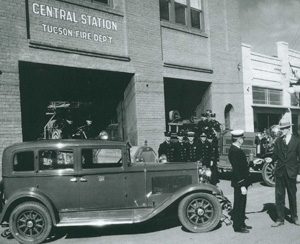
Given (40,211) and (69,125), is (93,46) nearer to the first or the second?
(69,125)

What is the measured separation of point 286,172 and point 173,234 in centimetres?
226

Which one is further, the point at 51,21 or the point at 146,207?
the point at 51,21

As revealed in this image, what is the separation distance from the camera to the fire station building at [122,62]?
9.95 m

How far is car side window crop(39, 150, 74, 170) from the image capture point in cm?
663

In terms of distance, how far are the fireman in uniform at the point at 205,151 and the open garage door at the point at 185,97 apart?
A: 4573mm

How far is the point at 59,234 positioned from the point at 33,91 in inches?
213

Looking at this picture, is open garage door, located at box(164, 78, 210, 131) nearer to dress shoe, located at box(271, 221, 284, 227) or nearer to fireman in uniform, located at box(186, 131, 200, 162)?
fireman in uniform, located at box(186, 131, 200, 162)

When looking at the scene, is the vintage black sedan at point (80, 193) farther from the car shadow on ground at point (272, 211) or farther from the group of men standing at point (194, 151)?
the group of men standing at point (194, 151)

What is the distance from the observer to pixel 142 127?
12.9m

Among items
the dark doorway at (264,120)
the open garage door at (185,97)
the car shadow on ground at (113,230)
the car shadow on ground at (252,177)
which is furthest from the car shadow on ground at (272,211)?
the dark doorway at (264,120)

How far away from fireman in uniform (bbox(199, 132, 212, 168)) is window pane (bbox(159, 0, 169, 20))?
602 cm

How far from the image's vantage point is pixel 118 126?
43.4 feet

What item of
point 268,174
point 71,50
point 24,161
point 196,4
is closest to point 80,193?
point 24,161

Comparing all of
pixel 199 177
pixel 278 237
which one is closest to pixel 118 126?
pixel 199 177
